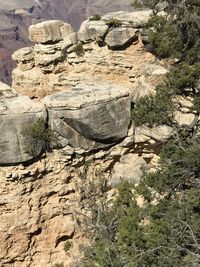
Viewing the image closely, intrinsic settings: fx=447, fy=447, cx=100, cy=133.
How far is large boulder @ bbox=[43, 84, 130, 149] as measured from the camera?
17375mm

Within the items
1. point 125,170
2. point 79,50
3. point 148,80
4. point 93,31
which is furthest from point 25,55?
point 125,170

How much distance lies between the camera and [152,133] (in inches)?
730

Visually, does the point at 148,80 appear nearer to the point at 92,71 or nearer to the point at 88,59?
the point at 92,71

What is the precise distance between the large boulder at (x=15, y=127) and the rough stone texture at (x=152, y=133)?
13.7ft

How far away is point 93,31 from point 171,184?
10249 millimetres

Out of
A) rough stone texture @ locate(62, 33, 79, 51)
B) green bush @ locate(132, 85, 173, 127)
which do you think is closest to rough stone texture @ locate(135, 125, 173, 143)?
green bush @ locate(132, 85, 173, 127)

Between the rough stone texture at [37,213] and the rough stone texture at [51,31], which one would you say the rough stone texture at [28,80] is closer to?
the rough stone texture at [51,31]

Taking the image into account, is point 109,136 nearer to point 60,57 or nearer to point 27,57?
point 60,57

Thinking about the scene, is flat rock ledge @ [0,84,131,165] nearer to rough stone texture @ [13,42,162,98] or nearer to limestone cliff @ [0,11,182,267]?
limestone cliff @ [0,11,182,267]

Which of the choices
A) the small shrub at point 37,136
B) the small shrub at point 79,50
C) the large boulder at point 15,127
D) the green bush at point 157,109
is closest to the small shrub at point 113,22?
the small shrub at point 79,50

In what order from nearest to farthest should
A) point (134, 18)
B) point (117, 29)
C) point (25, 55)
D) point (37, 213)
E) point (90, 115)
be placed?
point (90, 115) → point (37, 213) → point (117, 29) → point (134, 18) → point (25, 55)

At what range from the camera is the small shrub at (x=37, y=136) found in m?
17.0

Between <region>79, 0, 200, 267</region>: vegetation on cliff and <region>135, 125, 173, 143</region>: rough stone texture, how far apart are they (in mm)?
2465

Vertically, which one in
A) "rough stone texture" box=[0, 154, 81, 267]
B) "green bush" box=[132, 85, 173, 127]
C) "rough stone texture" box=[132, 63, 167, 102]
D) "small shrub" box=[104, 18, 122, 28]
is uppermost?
"small shrub" box=[104, 18, 122, 28]
